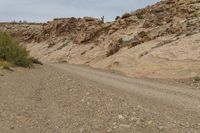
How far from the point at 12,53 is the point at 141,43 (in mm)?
13173

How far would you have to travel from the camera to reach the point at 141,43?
137 feet

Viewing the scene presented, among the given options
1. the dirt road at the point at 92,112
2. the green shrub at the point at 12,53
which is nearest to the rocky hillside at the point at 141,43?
the green shrub at the point at 12,53

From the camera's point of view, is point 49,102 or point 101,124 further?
point 49,102

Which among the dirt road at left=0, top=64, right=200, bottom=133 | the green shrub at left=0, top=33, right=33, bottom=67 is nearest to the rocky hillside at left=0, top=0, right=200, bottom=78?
the green shrub at left=0, top=33, right=33, bottom=67

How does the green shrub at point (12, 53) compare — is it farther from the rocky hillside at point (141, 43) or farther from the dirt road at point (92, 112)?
the dirt road at point (92, 112)

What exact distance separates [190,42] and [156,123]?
23.2 meters

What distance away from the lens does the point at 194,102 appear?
1555 centimetres

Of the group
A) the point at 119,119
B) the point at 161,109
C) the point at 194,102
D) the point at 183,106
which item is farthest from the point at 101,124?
the point at 194,102

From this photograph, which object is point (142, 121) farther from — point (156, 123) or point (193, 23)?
point (193, 23)

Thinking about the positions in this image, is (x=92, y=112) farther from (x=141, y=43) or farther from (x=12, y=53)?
(x=141, y=43)

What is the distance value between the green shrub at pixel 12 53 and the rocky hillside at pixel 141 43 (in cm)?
830

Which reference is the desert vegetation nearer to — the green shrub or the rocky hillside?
the green shrub

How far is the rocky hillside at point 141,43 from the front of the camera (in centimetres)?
3108

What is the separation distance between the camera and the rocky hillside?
31078mm
